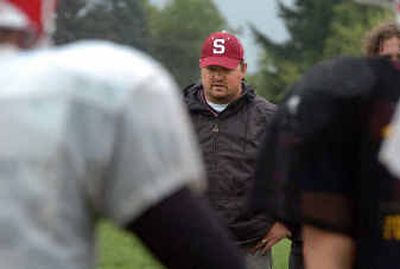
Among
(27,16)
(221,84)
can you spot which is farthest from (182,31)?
(27,16)

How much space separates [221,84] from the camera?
22.3ft

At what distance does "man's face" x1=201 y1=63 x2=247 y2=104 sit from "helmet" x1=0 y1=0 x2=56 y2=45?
433 cm

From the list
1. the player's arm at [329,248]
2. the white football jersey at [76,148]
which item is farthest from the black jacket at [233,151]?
the white football jersey at [76,148]

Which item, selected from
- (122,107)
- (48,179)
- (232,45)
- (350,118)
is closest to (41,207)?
(48,179)

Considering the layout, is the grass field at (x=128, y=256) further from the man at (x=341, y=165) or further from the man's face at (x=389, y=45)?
the man at (x=341, y=165)

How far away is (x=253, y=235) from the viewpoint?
6.75 metres

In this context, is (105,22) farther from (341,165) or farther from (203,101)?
(341,165)

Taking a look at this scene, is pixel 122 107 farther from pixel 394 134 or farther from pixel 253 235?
pixel 253 235

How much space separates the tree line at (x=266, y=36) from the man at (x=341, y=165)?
45.1m

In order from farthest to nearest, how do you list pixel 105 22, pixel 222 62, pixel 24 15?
1. pixel 105 22
2. pixel 222 62
3. pixel 24 15

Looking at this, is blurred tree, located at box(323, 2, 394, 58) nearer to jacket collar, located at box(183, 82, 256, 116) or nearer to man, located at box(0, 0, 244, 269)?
jacket collar, located at box(183, 82, 256, 116)

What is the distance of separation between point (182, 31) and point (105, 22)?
22.3m

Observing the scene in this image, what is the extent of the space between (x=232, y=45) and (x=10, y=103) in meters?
4.83

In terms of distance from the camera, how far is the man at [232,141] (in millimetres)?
6613
